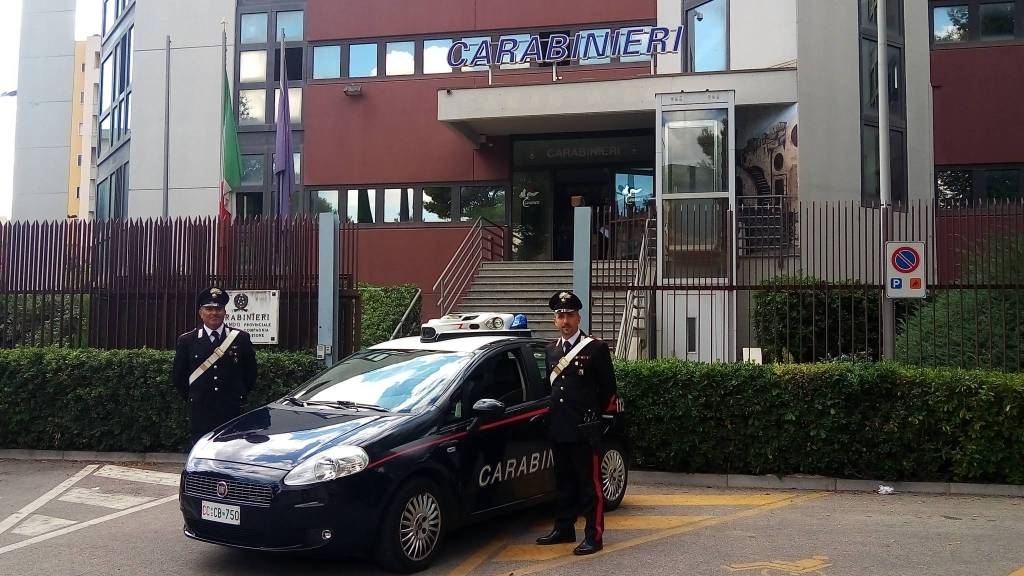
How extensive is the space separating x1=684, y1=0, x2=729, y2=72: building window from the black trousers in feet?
42.2

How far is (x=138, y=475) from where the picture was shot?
33.3ft

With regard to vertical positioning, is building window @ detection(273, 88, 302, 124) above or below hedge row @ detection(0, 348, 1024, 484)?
above

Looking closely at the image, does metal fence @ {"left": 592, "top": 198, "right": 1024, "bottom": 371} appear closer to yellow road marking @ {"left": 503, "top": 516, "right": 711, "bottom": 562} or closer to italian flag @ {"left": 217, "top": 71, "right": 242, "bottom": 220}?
yellow road marking @ {"left": 503, "top": 516, "right": 711, "bottom": 562}

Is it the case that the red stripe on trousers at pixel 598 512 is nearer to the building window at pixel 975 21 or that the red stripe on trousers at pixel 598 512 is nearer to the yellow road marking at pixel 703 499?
the yellow road marking at pixel 703 499

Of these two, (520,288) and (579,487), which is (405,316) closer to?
(520,288)

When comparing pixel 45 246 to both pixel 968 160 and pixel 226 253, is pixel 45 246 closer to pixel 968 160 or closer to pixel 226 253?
pixel 226 253

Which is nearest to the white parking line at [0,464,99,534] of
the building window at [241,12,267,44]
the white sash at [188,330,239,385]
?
the white sash at [188,330,239,385]

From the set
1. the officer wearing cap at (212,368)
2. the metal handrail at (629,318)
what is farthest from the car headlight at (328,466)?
the metal handrail at (629,318)

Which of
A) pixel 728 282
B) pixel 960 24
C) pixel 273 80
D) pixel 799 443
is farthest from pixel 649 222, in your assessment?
pixel 273 80

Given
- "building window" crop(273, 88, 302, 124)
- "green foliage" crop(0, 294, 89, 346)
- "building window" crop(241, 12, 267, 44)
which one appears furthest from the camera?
"building window" crop(241, 12, 267, 44)

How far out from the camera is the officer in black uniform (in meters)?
6.66

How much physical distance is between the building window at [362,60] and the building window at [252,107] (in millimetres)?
3408

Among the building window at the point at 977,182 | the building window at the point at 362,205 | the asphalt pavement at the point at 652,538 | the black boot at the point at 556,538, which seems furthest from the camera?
the building window at the point at 362,205

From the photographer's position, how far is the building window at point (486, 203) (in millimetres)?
21453
